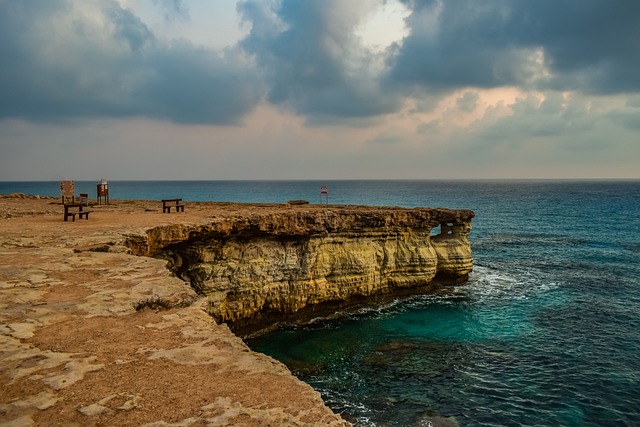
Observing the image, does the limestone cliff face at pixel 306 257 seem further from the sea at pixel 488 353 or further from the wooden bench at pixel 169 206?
the wooden bench at pixel 169 206

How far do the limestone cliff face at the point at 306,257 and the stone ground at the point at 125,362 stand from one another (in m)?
6.83

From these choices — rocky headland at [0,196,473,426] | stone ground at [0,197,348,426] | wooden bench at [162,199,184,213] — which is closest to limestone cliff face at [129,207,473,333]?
rocky headland at [0,196,473,426]

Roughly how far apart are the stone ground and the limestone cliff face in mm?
6828

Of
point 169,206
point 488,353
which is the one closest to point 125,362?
point 488,353

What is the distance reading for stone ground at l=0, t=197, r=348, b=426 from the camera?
4332 mm

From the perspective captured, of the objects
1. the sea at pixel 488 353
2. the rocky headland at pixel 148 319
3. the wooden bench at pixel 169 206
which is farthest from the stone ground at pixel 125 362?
the wooden bench at pixel 169 206

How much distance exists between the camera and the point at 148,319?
708 centimetres

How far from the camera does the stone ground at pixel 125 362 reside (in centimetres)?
433

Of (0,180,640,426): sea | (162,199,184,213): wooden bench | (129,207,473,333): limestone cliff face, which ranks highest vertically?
(162,199,184,213): wooden bench

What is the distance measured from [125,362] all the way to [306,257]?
56.3 feet

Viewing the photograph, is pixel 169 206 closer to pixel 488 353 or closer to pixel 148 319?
pixel 148 319

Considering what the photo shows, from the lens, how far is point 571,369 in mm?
16234

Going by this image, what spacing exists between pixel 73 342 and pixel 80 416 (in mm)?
→ 2134

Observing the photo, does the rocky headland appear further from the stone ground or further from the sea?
the sea
